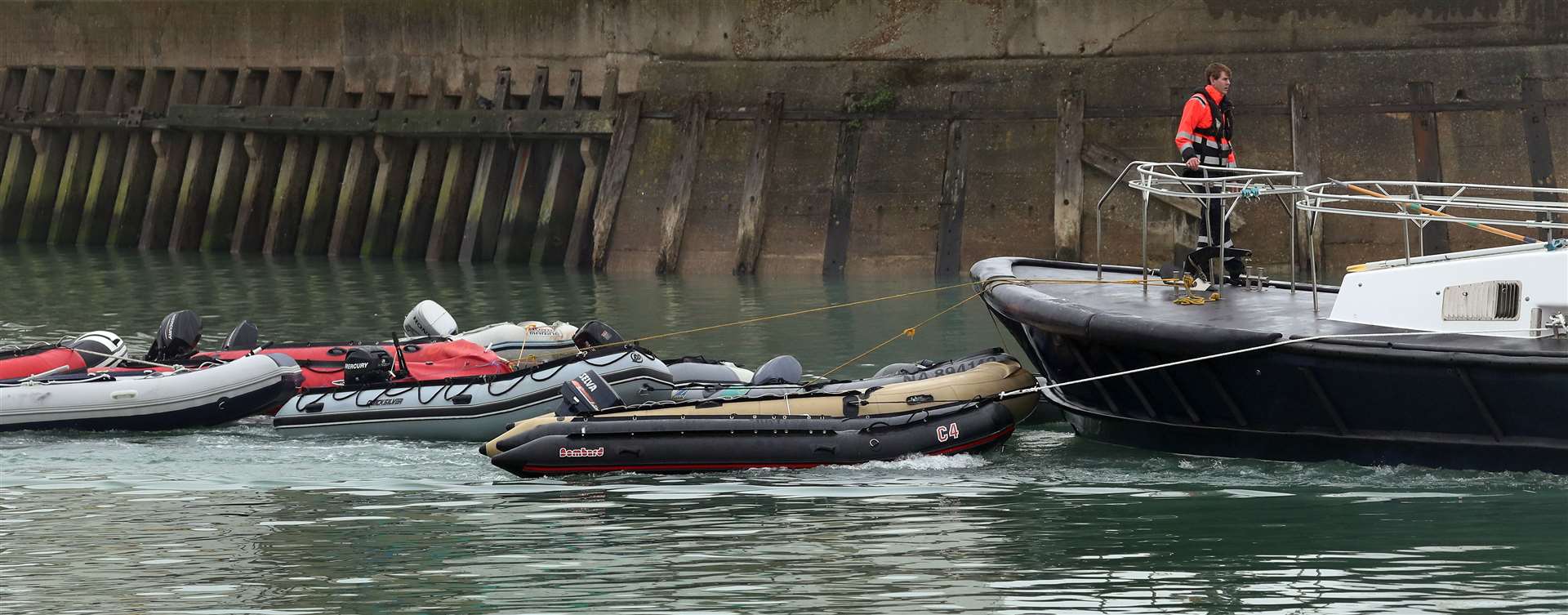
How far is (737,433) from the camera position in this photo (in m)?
11.8

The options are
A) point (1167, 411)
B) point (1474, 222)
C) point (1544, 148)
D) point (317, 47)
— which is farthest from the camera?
point (317, 47)

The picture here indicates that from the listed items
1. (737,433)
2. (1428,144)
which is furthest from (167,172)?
(737,433)

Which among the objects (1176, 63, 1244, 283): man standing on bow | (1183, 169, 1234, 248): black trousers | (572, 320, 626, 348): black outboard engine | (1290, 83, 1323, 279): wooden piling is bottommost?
(572, 320, 626, 348): black outboard engine

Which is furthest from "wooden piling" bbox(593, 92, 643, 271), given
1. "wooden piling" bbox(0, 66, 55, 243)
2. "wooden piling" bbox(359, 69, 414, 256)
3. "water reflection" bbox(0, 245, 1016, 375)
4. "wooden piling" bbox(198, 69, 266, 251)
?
"wooden piling" bbox(0, 66, 55, 243)

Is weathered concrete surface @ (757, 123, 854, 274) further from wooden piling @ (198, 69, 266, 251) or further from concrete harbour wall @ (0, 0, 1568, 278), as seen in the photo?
wooden piling @ (198, 69, 266, 251)

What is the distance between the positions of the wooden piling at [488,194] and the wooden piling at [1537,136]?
12.7m

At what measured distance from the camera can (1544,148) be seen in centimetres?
2216

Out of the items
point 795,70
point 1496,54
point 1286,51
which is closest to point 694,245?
point 795,70

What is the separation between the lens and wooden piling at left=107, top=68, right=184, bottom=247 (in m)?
30.7

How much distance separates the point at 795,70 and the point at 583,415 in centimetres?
1317

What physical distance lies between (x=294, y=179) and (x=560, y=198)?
498 cm

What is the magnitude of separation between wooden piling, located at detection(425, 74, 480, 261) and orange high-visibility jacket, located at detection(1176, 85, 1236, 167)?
15376mm

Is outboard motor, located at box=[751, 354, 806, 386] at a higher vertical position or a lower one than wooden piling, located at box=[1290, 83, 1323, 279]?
lower

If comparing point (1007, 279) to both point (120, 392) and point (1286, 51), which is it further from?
point (1286, 51)
